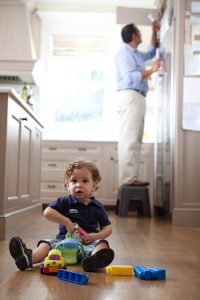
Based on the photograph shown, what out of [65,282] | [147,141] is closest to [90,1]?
[147,141]

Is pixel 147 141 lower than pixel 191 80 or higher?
lower

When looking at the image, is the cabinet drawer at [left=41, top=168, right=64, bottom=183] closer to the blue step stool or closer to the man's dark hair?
the blue step stool

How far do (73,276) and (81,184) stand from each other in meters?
0.49

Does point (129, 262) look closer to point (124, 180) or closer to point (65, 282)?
point (65, 282)

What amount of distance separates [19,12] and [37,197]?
8.67ft

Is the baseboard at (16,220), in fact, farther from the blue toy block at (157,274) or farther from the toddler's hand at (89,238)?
the blue toy block at (157,274)

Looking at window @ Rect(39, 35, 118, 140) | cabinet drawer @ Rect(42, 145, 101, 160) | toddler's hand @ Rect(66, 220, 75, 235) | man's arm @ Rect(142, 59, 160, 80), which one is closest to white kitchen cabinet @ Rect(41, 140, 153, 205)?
cabinet drawer @ Rect(42, 145, 101, 160)

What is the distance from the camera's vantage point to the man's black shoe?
1417mm

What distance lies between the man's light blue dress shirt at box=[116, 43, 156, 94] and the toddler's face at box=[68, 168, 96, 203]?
104 inches

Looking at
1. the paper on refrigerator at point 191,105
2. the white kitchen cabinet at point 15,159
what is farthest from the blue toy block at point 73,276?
the paper on refrigerator at point 191,105

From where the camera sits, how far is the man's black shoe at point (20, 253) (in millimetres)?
1417

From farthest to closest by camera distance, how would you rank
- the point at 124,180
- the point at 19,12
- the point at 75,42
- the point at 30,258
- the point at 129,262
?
the point at 75,42 < the point at 19,12 < the point at 124,180 < the point at 129,262 < the point at 30,258

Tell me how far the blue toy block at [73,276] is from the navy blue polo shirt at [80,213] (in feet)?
1.24

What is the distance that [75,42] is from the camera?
6055 millimetres
